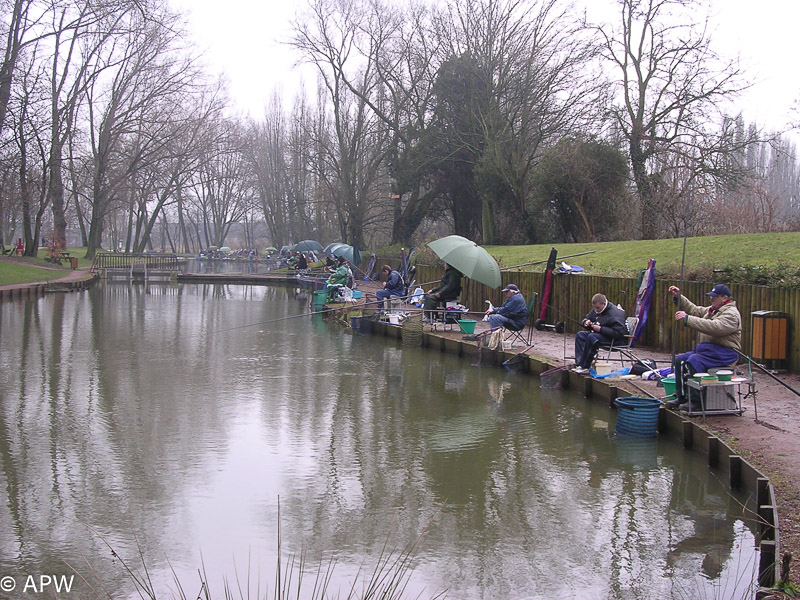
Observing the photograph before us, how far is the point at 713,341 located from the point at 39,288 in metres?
28.6

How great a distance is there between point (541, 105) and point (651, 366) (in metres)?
22.2

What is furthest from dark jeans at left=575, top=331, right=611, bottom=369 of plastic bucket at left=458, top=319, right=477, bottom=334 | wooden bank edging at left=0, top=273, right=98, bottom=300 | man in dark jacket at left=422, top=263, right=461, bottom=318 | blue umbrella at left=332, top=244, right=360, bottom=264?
blue umbrella at left=332, top=244, right=360, bottom=264

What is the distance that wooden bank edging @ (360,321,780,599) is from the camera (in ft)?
17.8

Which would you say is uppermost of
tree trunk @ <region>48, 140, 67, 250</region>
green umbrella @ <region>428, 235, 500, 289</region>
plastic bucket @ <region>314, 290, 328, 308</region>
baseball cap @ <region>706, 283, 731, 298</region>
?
tree trunk @ <region>48, 140, 67, 250</region>

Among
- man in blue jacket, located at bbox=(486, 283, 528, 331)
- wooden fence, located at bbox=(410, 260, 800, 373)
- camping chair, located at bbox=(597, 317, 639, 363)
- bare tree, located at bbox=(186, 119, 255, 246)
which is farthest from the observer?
bare tree, located at bbox=(186, 119, 255, 246)

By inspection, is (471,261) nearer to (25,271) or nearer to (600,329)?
(600,329)

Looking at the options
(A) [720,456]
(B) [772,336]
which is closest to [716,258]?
(B) [772,336]

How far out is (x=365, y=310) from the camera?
2203 cm

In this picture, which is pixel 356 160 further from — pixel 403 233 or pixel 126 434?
pixel 126 434

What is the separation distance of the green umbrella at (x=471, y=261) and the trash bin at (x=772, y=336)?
18.9ft

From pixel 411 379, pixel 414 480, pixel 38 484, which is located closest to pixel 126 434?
pixel 38 484

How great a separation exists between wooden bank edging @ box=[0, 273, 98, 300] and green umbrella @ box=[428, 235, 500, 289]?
19.2 metres

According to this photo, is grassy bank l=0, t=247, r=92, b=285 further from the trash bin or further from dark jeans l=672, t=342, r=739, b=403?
dark jeans l=672, t=342, r=739, b=403

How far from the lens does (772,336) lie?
37.8 ft
